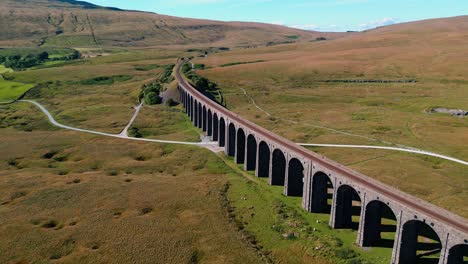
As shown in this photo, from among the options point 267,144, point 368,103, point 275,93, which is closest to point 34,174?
point 267,144

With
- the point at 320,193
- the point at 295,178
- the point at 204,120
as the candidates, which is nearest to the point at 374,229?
the point at 320,193

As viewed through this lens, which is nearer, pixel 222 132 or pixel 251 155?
pixel 251 155

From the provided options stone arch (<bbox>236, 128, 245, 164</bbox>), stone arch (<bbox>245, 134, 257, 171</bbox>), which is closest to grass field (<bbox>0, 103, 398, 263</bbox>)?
stone arch (<bbox>245, 134, 257, 171</bbox>)

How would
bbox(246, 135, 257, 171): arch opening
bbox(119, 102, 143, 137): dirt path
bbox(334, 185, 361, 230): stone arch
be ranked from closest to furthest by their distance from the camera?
bbox(334, 185, 361, 230): stone arch < bbox(246, 135, 257, 171): arch opening < bbox(119, 102, 143, 137): dirt path

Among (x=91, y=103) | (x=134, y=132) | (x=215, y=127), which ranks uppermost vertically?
(x=215, y=127)

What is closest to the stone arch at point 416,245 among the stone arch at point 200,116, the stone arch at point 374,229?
the stone arch at point 374,229

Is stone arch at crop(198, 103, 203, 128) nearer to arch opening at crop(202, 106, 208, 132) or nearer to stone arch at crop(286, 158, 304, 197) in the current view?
arch opening at crop(202, 106, 208, 132)

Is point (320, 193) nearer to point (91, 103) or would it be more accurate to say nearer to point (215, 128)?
point (215, 128)
